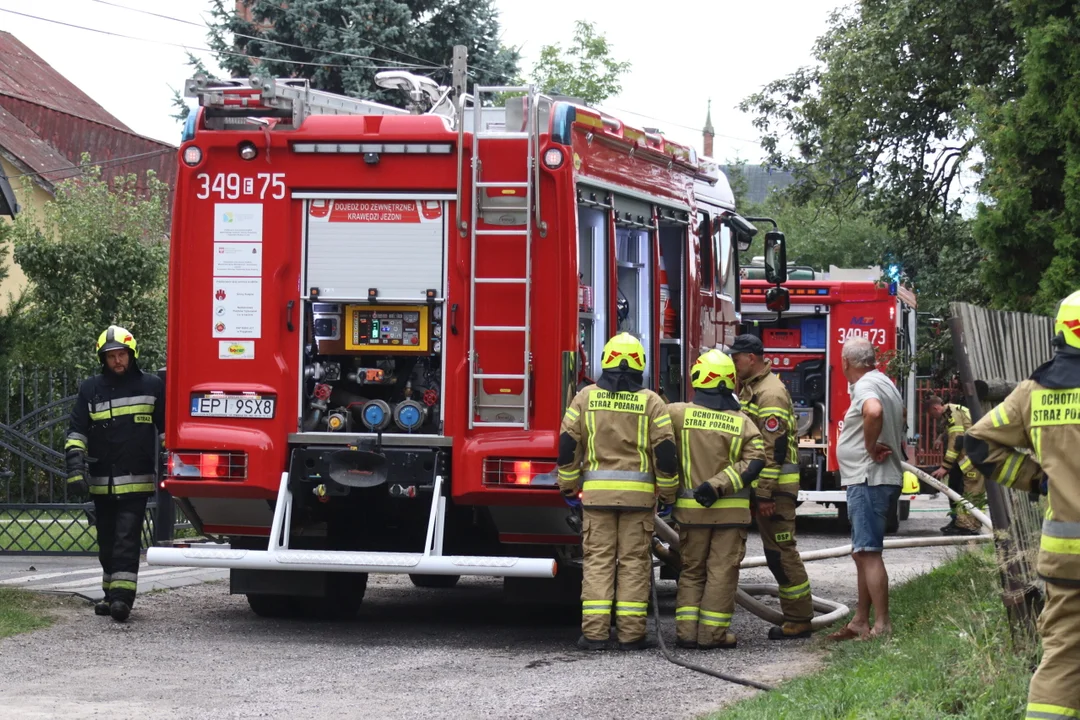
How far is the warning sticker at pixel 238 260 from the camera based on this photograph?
9.27 meters

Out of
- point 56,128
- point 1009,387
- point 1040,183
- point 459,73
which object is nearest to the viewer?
point 1009,387

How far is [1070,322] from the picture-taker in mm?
5461

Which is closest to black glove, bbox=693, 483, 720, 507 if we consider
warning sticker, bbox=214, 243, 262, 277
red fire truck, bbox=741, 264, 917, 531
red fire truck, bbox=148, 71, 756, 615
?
red fire truck, bbox=148, 71, 756, 615

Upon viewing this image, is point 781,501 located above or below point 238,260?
below

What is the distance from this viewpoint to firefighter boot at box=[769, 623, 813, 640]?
953cm

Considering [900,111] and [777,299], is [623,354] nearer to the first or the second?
[777,299]

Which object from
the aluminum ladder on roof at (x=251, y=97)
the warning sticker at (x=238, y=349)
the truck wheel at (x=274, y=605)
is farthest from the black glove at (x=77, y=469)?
the aluminum ladder on roof at (x=251, y=97)

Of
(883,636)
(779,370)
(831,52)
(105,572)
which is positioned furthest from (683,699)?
(831,52)

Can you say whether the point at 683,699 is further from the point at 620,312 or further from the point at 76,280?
the point at 76,280

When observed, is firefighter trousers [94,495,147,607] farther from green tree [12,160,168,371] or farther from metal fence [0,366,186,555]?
green tree [12,160,168,371]

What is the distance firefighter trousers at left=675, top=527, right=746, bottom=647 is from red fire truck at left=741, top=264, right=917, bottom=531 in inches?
332

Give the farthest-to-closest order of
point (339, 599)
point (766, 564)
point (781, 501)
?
point (339, 599)
point (766, 564)
point (781, 501)

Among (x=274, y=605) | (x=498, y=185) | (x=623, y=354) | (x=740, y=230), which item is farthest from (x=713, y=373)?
(x=740, y=230)

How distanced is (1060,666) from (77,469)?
6.53 metres
